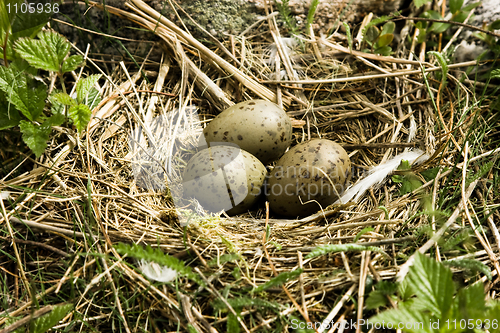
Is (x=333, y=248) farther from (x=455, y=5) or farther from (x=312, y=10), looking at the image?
(x=455, y=5)

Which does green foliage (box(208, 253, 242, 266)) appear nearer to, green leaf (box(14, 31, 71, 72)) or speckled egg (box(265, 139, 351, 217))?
speckled egg (box(265, 139, 351, 217))

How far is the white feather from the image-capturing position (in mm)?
1843

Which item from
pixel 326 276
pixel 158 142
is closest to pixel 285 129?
pixel 158 142

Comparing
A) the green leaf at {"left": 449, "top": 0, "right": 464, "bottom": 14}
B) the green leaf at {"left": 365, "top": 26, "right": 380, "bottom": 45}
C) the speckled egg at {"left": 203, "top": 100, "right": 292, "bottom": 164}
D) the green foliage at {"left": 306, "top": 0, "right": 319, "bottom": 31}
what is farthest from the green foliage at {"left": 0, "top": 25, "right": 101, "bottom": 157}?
the green leaf at {"left": 449, "top": 0, "right": 464, "bottom": 14}

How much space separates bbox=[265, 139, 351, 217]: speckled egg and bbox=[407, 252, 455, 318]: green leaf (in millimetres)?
703

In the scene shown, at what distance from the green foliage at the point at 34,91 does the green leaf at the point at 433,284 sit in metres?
1.50

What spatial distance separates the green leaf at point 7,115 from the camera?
5.28ft

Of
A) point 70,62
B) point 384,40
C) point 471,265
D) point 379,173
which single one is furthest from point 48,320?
point 384,40

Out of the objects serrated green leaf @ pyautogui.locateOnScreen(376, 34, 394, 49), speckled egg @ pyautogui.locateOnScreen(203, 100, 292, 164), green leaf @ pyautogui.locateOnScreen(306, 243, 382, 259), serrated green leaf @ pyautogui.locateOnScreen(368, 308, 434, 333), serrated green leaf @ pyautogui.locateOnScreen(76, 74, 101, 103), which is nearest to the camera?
serrated green leaf @ pyautogui.locateOnScreen(368, 308, 434, 333)

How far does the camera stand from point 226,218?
5.87 feet

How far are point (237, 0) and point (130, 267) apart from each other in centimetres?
187

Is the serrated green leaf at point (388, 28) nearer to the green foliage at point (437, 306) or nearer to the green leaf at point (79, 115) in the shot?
the green foliage at point (437, 306)

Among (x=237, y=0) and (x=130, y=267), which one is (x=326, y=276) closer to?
(x=130, y=267)

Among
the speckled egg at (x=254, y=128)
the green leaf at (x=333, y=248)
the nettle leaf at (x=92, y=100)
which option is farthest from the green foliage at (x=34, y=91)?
the green leaf at (x=333, y=248)
